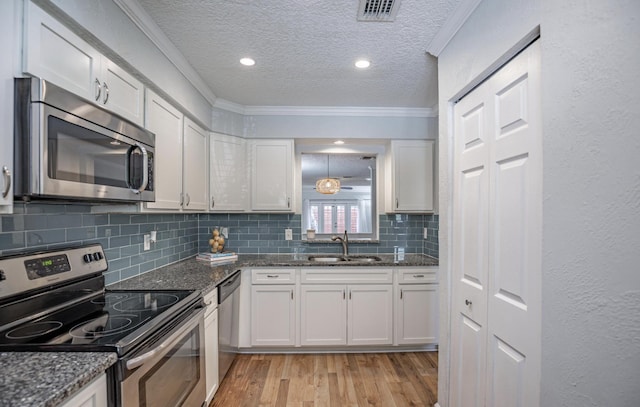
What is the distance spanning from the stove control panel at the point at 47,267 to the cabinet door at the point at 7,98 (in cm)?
41

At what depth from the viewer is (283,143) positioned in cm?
335

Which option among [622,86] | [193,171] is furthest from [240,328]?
[622,86]

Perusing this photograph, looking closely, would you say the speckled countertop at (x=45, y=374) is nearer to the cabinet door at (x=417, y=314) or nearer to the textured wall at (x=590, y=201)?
the textured wall at (x=590, y=201)

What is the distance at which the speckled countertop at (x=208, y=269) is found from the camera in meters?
2.06

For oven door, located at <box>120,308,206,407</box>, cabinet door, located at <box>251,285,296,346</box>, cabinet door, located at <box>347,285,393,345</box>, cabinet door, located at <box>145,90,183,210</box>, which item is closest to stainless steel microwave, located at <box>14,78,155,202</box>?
cabinet door, located at <box>145,90,183,210</box>

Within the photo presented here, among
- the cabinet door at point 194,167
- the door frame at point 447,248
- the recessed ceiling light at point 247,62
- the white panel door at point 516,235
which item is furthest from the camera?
the cabinet door at point 194,167

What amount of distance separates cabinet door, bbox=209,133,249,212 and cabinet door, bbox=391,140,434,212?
5.01 feet

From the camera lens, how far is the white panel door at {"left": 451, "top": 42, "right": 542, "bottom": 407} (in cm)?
122

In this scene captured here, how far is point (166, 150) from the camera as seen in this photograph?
2.21m

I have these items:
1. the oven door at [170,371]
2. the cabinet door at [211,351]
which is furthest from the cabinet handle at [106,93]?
the cabinet door at [211,351]

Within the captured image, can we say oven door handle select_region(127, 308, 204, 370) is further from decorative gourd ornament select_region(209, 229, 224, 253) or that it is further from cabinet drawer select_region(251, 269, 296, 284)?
decorative gourd ornament select_region(209, 229, 224, 253)

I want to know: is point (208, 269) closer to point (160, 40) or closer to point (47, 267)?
point (47, 267)

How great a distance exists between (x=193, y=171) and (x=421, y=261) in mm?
2216

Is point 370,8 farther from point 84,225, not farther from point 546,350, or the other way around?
point 84,225
